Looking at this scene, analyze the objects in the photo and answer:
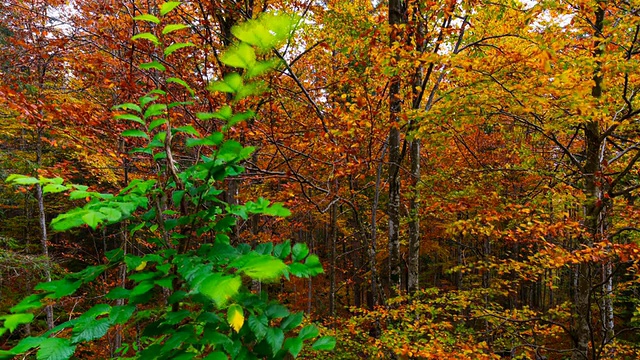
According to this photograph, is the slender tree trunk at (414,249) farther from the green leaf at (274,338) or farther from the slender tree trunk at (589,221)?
the green leaf at (274,338)

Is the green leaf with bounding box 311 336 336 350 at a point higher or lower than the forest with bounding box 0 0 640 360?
lower

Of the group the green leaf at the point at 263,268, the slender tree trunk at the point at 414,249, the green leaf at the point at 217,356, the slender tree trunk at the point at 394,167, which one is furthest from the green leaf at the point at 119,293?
the slender tree trunk at the point at 414,249

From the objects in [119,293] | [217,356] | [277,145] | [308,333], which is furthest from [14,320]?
[277,145]

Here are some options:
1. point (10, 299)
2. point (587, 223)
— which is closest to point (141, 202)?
point (587, 223)

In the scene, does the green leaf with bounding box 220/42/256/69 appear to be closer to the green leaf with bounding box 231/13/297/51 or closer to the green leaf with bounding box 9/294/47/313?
the green leaf with bounding box 231/13/297/51

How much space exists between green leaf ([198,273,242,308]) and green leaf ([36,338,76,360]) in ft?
1.27

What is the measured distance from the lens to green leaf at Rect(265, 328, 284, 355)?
32.1 inches

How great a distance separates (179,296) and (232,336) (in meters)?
0.18

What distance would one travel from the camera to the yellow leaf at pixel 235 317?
0.72 m

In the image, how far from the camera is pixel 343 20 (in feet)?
16.7

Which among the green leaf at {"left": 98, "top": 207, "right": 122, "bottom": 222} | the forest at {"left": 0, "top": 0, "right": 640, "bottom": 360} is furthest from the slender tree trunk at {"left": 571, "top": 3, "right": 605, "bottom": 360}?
the green leaf at {"left": 98, "top": 207, "right": 122, "bottom": 222}

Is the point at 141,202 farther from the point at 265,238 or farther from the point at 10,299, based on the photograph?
the point at 10,299

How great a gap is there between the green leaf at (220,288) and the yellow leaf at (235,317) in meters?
0.13

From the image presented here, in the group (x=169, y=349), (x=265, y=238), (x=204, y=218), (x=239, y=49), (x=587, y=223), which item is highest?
(x=239, y=49)
